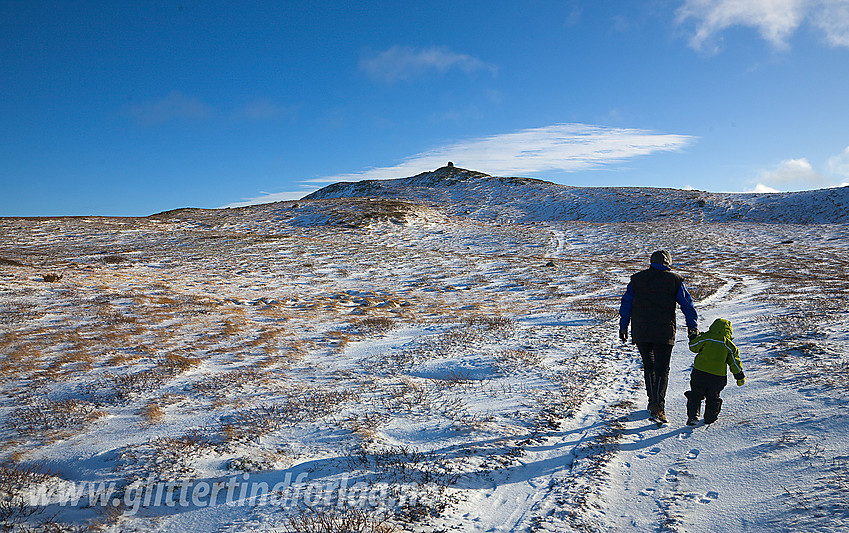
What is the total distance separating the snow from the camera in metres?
4.59

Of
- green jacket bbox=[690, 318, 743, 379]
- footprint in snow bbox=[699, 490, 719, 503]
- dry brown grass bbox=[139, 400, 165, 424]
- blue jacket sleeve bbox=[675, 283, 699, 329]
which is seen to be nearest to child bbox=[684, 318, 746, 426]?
green jacket bbox=[690, 318, 743, 379]

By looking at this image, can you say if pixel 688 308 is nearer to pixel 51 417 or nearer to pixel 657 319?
pixel 657 319

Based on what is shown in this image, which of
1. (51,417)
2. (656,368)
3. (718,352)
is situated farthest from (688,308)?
(51,417)

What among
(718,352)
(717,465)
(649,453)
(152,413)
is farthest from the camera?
(152,413)

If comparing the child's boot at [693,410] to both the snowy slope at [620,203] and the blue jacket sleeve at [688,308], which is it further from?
the snowy slope at [620,203]

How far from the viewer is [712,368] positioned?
619 centimetres

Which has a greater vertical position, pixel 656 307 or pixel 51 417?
pixel 656 307

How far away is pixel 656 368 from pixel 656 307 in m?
1.00

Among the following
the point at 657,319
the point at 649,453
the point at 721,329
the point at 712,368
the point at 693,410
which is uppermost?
the point at 657,319

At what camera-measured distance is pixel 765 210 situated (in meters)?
59.3

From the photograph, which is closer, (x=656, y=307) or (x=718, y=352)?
(x=718, y=352)

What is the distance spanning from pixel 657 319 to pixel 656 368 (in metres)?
0.82

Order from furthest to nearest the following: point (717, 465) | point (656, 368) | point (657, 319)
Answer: point (656, 368), point (657, 319), point (717, 465)

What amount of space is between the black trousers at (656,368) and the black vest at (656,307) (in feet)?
0.41
